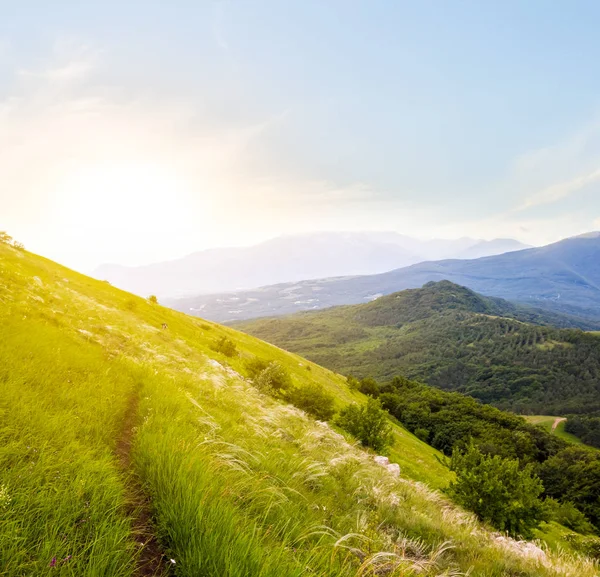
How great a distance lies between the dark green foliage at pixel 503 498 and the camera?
14.3 meters

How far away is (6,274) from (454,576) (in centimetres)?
2392

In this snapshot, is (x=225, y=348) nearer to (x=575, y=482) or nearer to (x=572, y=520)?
(x=572, y=520)

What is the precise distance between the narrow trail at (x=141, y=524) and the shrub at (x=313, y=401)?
897 inches

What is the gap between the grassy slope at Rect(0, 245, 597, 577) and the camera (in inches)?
103

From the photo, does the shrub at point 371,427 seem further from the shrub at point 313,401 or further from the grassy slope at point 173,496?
the grassy slope at point 173,496

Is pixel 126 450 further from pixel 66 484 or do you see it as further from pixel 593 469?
pixel 593 469

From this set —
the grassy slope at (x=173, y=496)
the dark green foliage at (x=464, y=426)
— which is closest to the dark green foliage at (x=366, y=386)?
the dark green foliage at (x=464, y=426)

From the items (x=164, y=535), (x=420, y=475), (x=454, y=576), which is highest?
(x=164, y=535)

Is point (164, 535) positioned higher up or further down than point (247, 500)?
higher up

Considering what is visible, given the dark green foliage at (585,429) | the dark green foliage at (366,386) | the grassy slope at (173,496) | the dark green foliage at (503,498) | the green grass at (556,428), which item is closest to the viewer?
the grassy slope at (173,496)

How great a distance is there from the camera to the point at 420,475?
30.7 m

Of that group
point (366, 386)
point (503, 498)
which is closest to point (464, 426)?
point (366, 386)

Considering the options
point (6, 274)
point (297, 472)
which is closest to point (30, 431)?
point (297, 472)

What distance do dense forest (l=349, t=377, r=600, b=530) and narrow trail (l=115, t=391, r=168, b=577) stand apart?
231 ft
